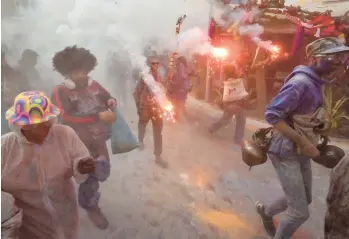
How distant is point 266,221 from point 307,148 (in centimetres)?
73

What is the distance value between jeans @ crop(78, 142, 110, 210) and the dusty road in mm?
62

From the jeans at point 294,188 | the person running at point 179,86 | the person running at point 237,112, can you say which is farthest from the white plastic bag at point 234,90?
the jeans at point 294,188

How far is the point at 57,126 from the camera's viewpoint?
2021 millimetres

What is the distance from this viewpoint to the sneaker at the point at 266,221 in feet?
8.03

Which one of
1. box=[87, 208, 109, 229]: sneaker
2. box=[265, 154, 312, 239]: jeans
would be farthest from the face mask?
box=[265, 154, 312, 239]: jeans

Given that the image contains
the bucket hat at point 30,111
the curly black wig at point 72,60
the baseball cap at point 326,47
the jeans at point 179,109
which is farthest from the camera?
the jeans at point 179,109

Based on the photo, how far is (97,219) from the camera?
2.50 metres

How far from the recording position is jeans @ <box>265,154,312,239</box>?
215 cm

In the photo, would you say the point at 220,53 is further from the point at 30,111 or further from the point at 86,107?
the point at 30,111

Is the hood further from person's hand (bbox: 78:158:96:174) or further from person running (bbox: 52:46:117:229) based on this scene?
person's hand (bbox: 78:158:96:174)

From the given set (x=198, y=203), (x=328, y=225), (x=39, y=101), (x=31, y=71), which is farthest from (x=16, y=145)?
(x=328, y=225)

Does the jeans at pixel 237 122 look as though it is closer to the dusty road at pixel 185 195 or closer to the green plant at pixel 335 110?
the dusty road at pixel 185 195

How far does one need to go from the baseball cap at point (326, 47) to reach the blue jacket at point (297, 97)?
114mm

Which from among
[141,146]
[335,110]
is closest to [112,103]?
[141,146]
